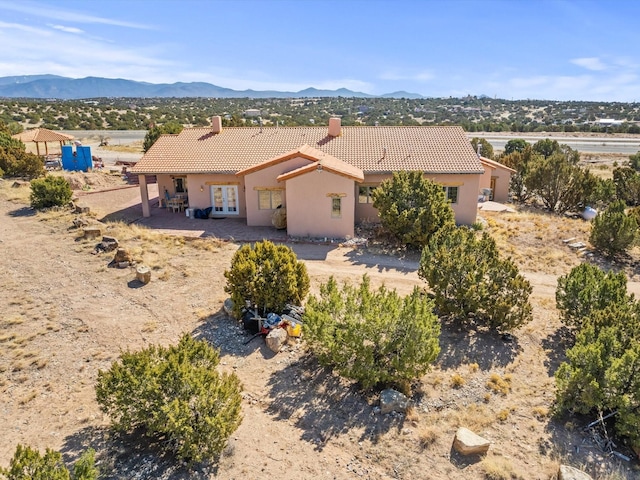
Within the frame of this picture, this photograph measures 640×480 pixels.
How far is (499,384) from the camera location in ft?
36.2

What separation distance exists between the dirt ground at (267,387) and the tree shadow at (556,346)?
5 centimetres

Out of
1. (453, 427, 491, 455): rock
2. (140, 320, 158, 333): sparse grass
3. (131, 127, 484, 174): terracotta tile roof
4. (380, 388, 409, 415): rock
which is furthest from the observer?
(131, 127, 484, 174): terracotta tile roof

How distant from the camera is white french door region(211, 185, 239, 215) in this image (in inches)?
992

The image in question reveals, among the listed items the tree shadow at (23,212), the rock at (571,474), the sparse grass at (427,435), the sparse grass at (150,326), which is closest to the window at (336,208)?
the sparse grass at (150,326)

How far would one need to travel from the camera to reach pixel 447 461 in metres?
8.64

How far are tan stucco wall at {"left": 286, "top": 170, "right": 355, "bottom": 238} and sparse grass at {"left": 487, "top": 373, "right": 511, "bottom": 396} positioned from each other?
11.5 m

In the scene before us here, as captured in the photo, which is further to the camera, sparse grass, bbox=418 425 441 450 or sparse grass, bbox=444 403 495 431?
sparse grass, bbox=444 403 495 431

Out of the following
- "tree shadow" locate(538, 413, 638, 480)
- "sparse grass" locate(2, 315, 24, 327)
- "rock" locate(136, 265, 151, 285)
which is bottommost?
"tree shadow" locate(538, 413, 638, 480)

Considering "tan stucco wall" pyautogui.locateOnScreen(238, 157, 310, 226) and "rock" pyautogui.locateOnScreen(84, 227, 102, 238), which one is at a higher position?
"tan stucco wall" pyautogui.locateOnScreen(238, 157, 310, 226)

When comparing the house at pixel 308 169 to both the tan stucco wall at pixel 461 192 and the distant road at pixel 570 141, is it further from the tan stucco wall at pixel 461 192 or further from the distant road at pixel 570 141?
the distant road at pixel 570 141

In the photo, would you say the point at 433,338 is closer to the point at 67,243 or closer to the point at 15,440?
the point at 15,440

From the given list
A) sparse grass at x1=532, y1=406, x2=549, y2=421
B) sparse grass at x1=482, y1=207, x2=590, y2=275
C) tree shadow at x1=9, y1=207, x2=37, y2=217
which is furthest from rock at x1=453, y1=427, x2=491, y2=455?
tree shadow at x1=9, y1=207, x2=37, y2=217

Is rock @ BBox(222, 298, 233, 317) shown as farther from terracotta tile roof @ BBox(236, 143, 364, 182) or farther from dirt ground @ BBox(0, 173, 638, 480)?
terracotta tile roof @ BBox(236, 143, 364, 182)

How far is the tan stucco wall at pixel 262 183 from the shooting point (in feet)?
75.7
